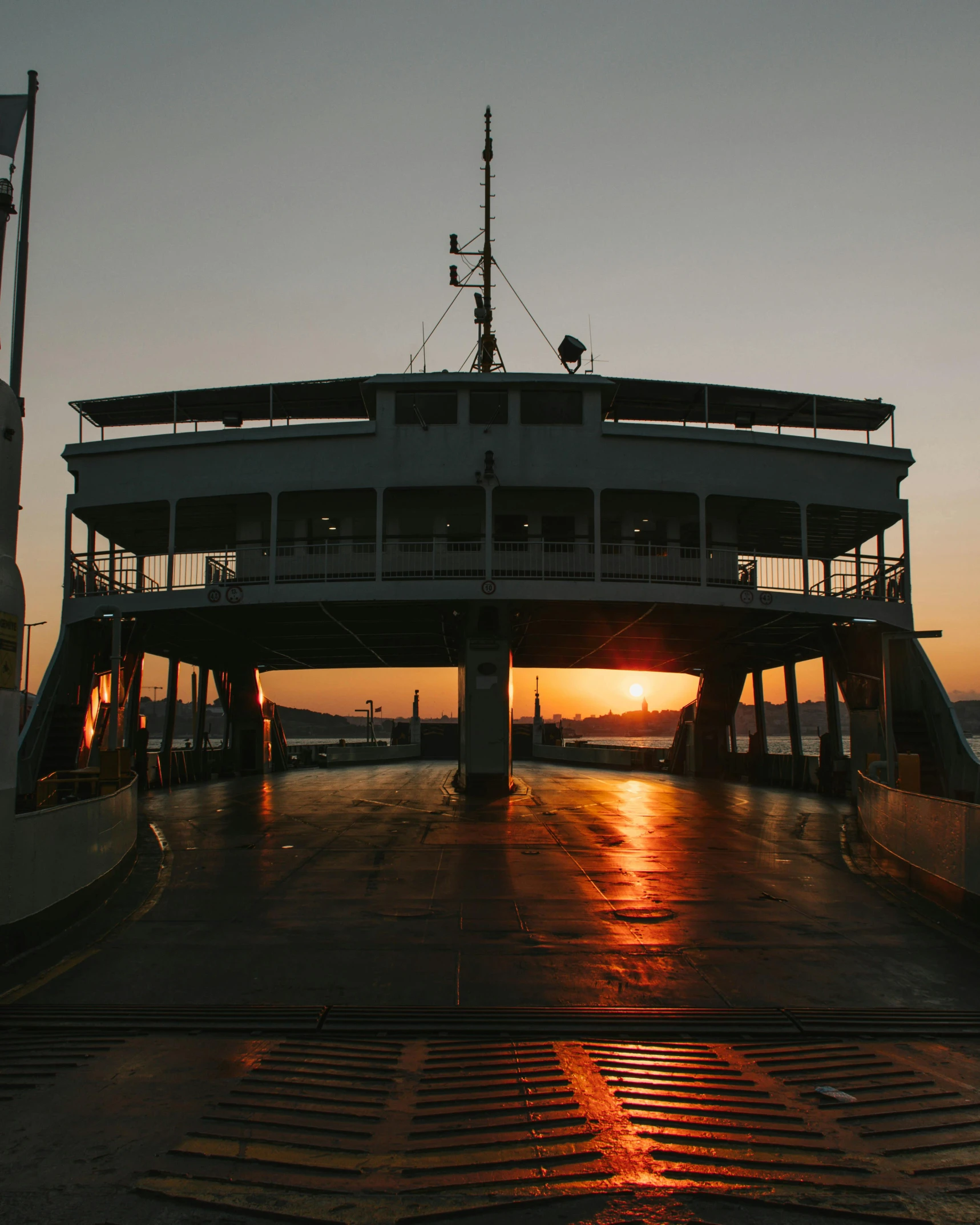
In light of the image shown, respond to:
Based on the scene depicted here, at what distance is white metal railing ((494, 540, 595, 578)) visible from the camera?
23703 mm

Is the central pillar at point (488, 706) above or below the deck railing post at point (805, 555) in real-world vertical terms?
below

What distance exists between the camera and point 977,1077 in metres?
5.60

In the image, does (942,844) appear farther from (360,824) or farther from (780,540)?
(780,540)

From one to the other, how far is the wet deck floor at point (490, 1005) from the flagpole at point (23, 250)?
6.32m

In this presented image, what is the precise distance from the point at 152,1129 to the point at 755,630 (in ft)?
80.9

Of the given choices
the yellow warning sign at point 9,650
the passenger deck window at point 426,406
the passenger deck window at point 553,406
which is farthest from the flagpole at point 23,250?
→ the passenger deck window at point 553,406

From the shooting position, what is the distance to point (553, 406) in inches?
961

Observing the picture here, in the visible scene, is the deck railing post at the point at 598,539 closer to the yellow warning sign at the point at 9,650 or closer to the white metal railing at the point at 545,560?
the white metal railing at the point at 545,560

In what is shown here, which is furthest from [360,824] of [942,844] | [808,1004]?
[808,1004]

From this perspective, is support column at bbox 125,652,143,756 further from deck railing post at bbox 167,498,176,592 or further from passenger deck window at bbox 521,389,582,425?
passenger deck window at bbox 521,389,582,425

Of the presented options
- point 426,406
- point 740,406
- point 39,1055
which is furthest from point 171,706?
point 39,1055

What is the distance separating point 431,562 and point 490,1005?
59.2ft

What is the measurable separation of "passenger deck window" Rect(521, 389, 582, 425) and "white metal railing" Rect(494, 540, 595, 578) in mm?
3327

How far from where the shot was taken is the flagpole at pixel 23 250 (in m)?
9.91
